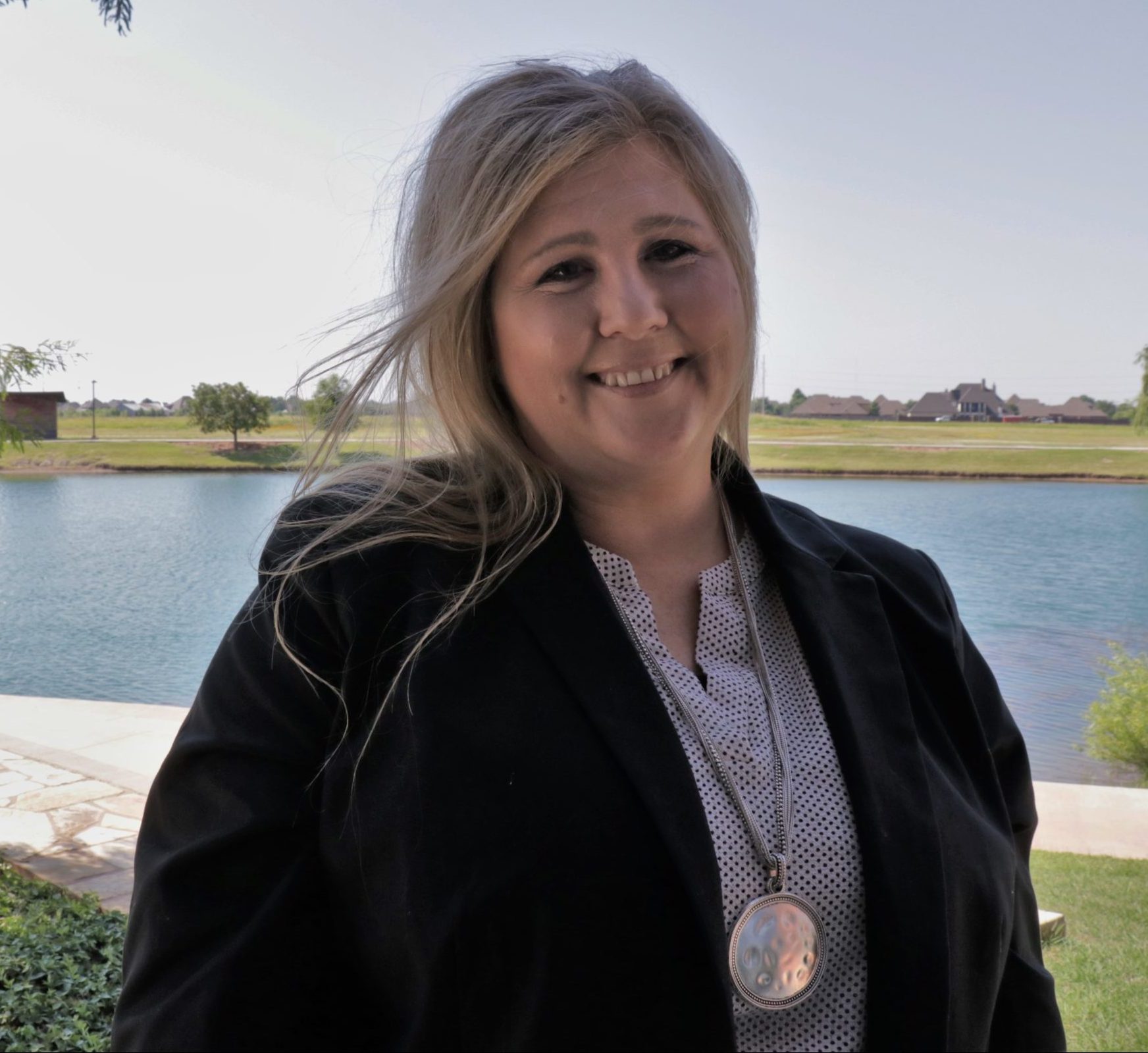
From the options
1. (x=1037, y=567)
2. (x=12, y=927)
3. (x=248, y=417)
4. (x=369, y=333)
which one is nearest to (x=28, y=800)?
(x=12, y=927)

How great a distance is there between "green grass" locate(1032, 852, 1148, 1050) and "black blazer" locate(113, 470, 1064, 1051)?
3.19 m

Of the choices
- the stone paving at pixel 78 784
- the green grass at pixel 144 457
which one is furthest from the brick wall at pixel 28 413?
the green grass at pixel 144 457

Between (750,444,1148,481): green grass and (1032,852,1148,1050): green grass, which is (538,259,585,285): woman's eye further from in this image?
(750,444,1148,481): green grass

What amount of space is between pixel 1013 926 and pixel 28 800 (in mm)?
6184

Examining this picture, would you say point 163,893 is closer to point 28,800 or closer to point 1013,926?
point 1013,926

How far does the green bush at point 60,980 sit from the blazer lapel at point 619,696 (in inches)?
76.6

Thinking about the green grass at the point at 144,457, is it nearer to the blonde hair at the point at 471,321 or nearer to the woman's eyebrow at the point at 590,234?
the blonde hair at the point at 471,321

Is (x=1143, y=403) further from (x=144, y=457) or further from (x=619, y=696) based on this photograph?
(x=619, y=696)

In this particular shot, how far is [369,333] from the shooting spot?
4.65 ft

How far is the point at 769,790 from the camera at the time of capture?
1.23 meters

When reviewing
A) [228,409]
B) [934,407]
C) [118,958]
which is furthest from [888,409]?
[118,958]

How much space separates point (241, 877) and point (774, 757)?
56 centimetres

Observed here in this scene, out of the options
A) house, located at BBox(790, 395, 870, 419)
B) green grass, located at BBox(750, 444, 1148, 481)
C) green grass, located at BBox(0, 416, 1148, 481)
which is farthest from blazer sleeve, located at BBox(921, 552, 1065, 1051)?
house, located at BBox(790, 395, 870, 419)

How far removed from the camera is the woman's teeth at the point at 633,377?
50.1 inches
